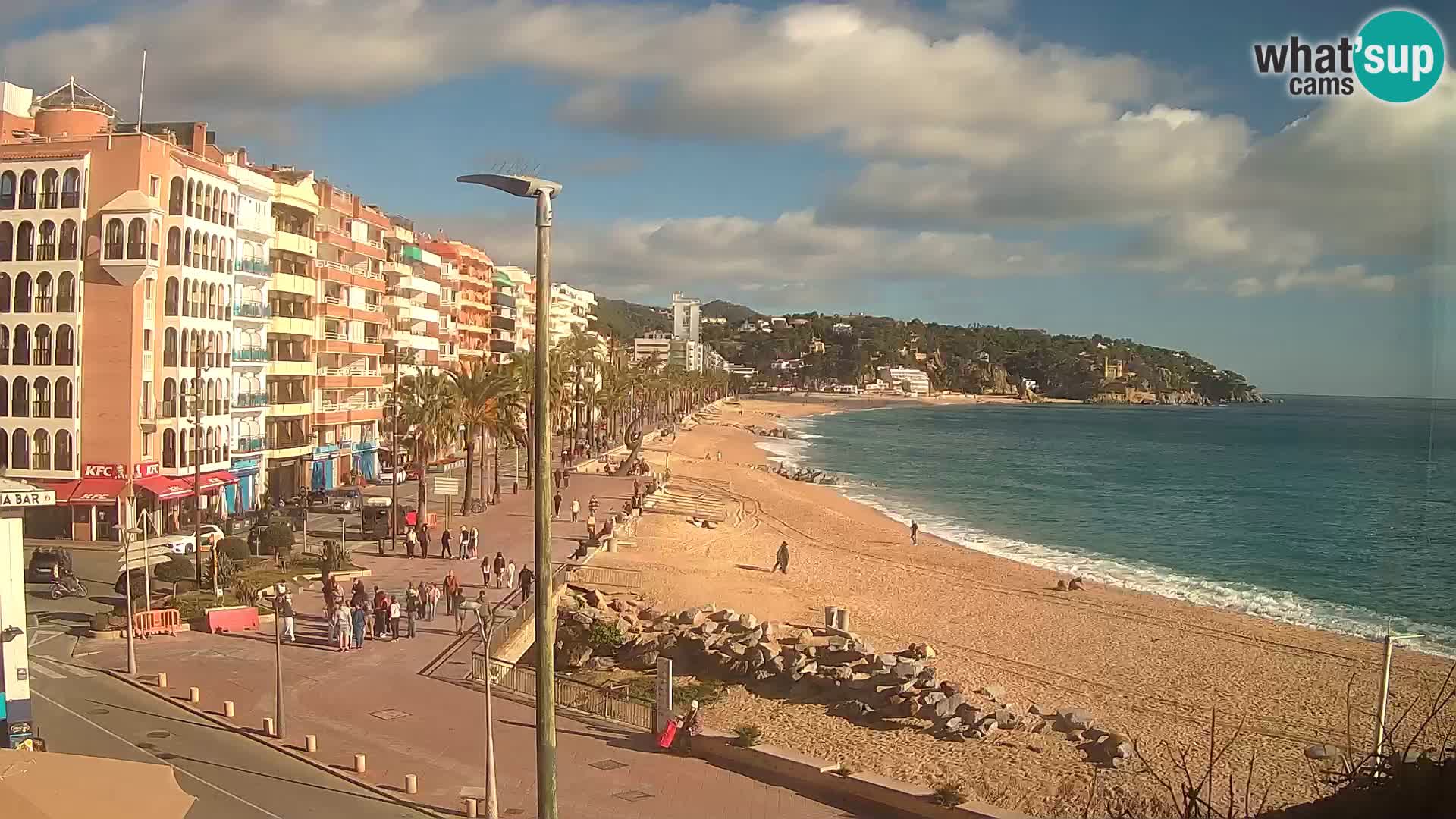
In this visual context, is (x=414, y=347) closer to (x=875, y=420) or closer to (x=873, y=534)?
(x=873, y=534)

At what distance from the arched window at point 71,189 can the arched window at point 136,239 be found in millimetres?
1889

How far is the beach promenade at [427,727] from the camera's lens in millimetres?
15180

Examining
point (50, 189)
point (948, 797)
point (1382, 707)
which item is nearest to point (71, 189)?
point (50, 189)

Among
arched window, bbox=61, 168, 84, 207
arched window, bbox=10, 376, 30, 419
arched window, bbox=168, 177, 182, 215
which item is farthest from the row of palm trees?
arched window, bbox=61, 168, 84, 207

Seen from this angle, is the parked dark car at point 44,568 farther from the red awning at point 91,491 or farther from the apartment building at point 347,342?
the apartment building at point 347,342

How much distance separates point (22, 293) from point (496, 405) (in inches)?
722

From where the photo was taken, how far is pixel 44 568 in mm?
30062

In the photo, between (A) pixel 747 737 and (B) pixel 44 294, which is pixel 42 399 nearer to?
(B) pixel 44 294

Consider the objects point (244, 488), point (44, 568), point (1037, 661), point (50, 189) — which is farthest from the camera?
point (244, 488)

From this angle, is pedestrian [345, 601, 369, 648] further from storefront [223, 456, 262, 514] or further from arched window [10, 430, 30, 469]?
storefront [223, 456, 262, 514]

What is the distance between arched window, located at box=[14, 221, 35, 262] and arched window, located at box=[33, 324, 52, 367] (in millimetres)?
2560

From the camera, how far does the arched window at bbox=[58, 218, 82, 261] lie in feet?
131

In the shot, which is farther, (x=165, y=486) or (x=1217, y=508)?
(x=1217, y=508)

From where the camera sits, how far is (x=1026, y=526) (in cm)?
5762
